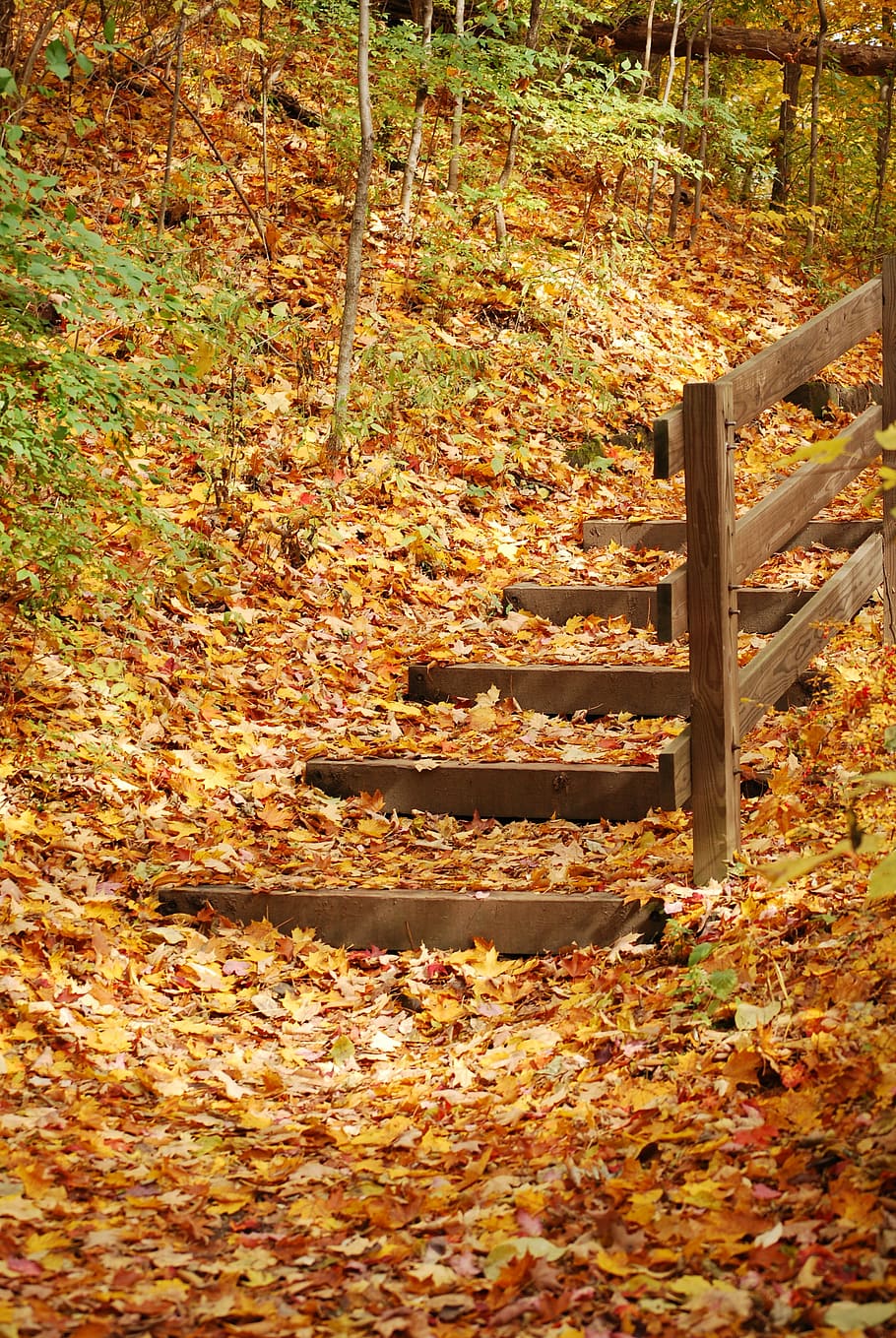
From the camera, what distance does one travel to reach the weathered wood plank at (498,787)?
4.60 m

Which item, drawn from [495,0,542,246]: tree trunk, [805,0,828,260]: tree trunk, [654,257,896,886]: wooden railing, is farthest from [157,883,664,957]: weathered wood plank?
[805,0,828,260]: tree trunk

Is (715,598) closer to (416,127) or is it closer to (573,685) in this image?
(573,685)

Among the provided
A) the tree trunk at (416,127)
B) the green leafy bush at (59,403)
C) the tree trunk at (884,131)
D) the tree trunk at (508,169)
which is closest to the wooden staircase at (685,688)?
the green leafy bush at (59,403)

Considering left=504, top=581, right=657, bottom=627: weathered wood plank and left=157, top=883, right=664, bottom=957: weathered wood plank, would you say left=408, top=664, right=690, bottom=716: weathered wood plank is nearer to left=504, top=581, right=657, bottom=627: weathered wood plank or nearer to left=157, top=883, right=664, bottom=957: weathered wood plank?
left=504, top=581, right=657, bottom=627: weathered wood plank

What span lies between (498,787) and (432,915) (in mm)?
794

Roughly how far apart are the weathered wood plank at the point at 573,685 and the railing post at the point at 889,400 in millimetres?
913

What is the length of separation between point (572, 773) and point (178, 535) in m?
2.39

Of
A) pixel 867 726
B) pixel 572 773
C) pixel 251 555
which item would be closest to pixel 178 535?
pixel 251 555

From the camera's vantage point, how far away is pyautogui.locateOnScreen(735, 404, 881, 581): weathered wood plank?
3.98 meters

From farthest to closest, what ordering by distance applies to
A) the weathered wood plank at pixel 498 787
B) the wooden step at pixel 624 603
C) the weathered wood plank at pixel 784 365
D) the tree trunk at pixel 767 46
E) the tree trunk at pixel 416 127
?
the tree trunk at pixel 767 46 → the tree trunk at pixel 416 127 → the wooden step at pixel 624 603 → the weathered wood plank at pixel 498 787 → the weathered wood plank at pixel 784 365

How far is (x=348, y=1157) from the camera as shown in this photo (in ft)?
9.87

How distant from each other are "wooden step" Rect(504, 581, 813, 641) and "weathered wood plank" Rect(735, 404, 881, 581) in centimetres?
71

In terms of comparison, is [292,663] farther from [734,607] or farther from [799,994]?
[799,994]

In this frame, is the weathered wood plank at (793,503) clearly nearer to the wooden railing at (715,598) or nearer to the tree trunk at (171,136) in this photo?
the wooden railing at (715,598)
